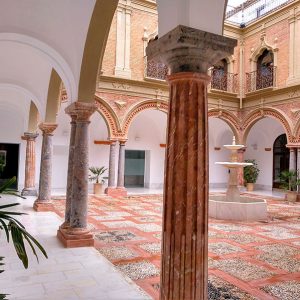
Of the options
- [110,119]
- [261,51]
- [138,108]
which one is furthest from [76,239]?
[261,51]

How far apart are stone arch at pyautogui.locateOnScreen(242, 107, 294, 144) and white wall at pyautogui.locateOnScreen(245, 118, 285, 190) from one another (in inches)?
66.9

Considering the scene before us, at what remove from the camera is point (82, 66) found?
5523mm

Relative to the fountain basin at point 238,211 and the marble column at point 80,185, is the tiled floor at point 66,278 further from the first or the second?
the fountain basin at point 238,211

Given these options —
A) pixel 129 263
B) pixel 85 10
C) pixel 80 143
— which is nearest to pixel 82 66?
pixel 85 10

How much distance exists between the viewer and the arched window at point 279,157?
17.5 meters

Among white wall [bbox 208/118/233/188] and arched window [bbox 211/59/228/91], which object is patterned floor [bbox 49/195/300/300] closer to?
arched window [bbox 211/59/228/91]

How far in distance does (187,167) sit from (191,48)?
0.96 m

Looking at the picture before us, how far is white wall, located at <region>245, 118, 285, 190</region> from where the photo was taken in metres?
17.7

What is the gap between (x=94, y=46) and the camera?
533 centimetres

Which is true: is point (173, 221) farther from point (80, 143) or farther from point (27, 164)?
point (27, 164)

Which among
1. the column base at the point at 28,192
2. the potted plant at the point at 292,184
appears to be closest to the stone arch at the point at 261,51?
the potted plant at the point at 292,184

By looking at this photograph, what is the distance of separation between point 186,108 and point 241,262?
129 inches

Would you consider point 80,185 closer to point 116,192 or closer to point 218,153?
point 116,192

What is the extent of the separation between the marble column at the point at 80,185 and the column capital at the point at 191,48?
325 cm
